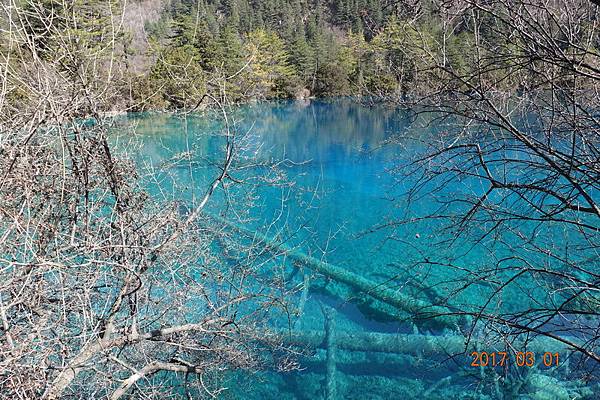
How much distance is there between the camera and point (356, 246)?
30.4 ft

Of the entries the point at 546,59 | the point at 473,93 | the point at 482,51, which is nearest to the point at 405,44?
the point at 482,51

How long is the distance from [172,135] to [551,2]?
1789 cm

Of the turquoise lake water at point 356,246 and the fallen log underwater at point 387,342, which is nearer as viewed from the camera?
the turquoise lake water at point 356,246

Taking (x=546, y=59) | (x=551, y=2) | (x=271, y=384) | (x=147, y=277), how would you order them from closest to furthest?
(x=546, y=59) < (x=551, y=2) < (x=147, y=277) < (x=271, y=384)

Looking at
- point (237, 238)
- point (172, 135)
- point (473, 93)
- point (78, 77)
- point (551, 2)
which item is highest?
point (551, 2)

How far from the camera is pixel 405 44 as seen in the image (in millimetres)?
2750

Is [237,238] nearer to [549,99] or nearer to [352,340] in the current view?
[352,340]

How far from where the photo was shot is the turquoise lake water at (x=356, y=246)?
16.6ft

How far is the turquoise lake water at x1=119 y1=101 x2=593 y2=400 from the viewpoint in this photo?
16.6 feet
